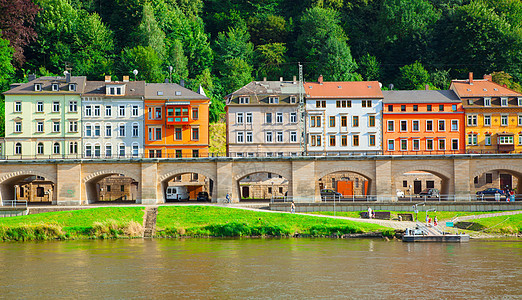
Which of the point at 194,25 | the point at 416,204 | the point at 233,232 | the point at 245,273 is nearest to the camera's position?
the point at 245,273

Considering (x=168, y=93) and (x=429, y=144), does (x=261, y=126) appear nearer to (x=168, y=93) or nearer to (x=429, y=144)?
(x=168, y=93)

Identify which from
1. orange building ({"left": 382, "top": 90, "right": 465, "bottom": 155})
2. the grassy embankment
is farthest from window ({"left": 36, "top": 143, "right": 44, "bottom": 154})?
orange building ({"left": 382, "top": 90, "right": 465, "bottom": 155})

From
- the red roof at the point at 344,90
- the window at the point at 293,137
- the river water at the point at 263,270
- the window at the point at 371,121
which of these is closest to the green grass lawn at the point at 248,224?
the river water at the point at 263,270

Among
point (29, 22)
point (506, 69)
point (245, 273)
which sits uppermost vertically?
point (29, 22)

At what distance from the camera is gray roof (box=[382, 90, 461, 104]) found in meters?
86.5

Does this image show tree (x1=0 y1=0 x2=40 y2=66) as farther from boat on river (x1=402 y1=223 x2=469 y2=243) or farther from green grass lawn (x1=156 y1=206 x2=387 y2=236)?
boat on river (x1=402 y1=223 x2=469 y2=243)

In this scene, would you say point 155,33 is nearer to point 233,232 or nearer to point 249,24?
point 249,24

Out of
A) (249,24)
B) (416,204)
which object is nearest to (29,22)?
(249,24)

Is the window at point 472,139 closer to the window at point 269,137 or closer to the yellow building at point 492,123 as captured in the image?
the yellow building at point 492,123

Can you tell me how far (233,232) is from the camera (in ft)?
199

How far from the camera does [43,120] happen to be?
8200 centimetres

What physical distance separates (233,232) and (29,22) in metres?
58.4

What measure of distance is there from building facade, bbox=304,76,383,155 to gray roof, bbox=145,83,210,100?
14.3m

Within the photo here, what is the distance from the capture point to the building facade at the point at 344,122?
86.4 metres
